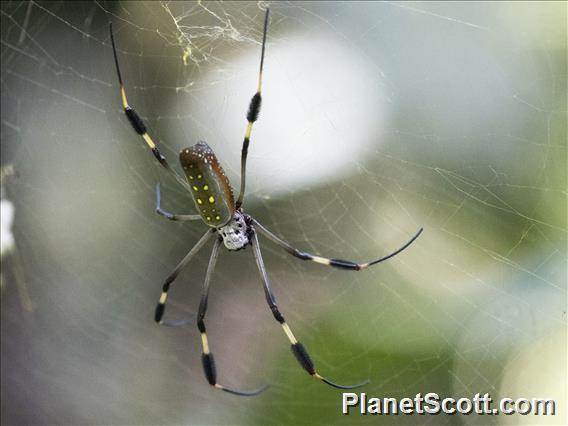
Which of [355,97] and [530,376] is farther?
[355,97]

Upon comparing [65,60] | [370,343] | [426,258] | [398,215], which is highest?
[65,60]

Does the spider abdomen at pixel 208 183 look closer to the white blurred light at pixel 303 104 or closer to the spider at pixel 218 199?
the spider at pixel 218 199

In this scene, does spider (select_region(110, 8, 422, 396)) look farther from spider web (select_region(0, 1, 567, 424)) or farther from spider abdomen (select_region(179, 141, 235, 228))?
spider web (select_region(0, 1, 567, 424))

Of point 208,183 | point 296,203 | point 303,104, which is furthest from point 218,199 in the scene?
point 296,203

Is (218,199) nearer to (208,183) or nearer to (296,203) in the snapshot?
(208,183)

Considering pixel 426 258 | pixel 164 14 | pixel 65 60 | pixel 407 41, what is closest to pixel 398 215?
pixel 426 258

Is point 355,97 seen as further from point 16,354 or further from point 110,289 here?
point 16,354

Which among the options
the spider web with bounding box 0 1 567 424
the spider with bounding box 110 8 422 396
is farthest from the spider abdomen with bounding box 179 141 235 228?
the spider web with bounding box 0 1 567 424
